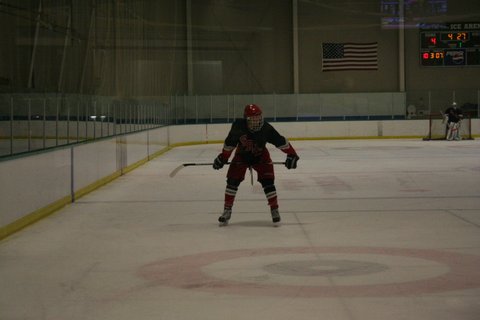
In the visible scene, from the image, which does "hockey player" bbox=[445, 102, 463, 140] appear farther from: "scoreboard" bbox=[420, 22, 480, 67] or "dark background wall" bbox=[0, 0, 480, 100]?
"dark background wall" bbox=[0, 0, 480, 100]

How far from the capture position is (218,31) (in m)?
38.4

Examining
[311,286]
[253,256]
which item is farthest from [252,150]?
[311,286]

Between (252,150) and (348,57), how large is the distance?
29034mm

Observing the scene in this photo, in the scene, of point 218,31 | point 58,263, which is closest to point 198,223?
point 58,263

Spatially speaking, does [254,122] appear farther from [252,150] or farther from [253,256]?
[253,256]

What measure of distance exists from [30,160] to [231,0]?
29.2 metres

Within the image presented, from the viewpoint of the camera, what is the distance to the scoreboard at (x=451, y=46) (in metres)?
36.3

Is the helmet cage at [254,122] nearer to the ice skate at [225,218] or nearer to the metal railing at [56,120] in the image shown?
the ice skate at [225,218]

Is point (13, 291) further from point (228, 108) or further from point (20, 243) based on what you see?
point (228, 108)

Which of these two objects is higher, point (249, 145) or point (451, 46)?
point (451, 46)

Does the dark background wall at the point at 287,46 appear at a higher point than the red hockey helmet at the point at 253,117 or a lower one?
higher

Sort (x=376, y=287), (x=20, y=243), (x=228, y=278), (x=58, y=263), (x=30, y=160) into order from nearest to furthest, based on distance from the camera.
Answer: (x=376, y=287) → (x=228, y=278) → (x=58, y=263) → (x=20, y=243) → (x=30, y=160)

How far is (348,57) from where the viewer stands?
3841cm

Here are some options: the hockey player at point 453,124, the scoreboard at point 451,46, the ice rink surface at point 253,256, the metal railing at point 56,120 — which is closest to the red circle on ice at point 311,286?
the ice rink surface at point 253,256
